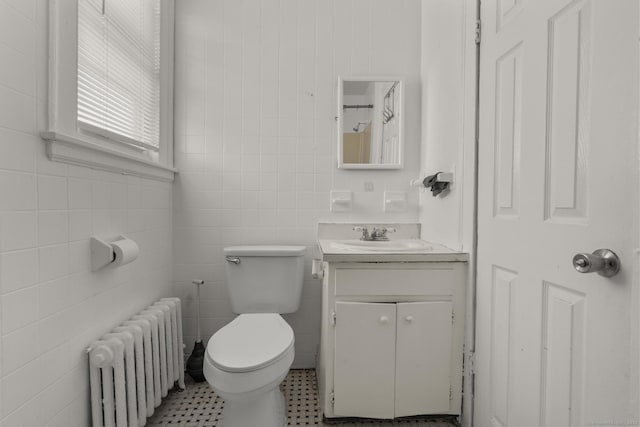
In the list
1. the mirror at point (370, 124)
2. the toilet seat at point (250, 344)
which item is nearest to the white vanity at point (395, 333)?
the toilet seat at point (250, 344)

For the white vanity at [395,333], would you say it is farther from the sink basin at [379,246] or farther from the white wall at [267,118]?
the white wall at [267,118]

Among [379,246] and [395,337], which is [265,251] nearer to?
[379,246]

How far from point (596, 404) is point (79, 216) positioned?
1.59 metres

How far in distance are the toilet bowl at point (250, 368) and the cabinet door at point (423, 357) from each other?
0.48m

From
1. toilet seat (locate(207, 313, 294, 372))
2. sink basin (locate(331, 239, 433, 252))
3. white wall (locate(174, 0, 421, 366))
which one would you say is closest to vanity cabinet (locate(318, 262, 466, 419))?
sink basin (locate(331, 239, 433, 252))

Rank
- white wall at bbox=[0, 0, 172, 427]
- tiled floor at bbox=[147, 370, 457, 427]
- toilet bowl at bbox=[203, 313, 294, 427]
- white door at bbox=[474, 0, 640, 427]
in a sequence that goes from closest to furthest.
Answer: white door at bbox=[474, 0, 640, 427] < white wall at bbox=[0, 0, 172, 427] < toilet bowl at bbox=[203, 313, 294, 427] < tiled floor at bbox=[147, 370, 457, 427]

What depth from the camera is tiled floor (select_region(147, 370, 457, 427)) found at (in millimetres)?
1444

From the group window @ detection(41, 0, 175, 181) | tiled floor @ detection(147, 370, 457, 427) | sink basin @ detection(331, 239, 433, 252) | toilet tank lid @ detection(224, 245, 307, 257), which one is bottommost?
tiled floor @ detection(147, 370, 457, 427)

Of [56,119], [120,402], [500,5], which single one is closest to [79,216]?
[56,119]

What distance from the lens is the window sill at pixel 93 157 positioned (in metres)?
0.97

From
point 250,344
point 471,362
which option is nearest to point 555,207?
point 471,362

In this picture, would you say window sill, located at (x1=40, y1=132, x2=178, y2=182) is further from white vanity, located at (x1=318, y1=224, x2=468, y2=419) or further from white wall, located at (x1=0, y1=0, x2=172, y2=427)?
white vanity, located at (x1=318, y1=224, x2=468, y2=419)

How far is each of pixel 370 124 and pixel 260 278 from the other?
1.09 meters

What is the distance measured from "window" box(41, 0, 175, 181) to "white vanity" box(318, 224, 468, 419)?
0.97 metres
